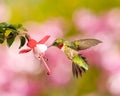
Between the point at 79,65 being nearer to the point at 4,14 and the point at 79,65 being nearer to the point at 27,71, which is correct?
the point at 27,71

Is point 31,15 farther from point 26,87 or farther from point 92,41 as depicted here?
point 92,41

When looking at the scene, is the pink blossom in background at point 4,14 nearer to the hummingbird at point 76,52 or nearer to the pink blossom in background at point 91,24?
the pink blossom in background at point 91,24

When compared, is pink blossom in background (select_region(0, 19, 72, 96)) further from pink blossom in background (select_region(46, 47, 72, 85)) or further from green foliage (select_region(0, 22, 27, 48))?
green foliage (select_region(0, 22, 27, 48))

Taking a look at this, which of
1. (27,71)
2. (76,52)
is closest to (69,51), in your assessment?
(76,52)

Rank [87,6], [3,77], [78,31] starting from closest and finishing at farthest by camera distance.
Answer: [3,77] → [78,31] → [87,6]

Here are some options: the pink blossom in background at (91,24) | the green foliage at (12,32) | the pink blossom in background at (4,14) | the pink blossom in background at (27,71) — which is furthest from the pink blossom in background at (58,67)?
the green foliage at (12,32)

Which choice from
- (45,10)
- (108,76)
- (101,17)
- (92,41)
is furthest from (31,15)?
(92,41)

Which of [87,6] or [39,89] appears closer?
[39,89]
